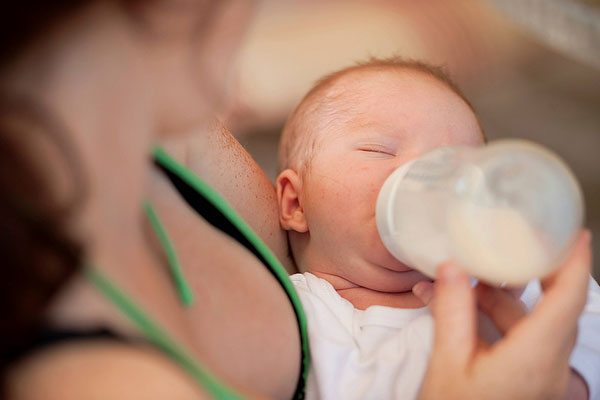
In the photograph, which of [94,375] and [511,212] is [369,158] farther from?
[94,375]

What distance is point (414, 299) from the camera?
4.50ft

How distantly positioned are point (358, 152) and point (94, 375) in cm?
78

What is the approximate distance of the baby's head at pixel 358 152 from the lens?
1370 millimetres

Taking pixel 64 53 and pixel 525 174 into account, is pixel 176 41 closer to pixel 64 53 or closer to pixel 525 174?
pixel 64 53

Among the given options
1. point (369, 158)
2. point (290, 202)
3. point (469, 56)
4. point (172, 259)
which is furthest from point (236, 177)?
point (469, 56)

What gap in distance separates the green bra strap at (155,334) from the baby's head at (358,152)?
569mm

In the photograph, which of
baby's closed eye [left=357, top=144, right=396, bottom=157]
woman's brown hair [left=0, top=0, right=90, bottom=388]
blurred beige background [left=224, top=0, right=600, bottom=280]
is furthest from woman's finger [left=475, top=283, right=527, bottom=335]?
blurred beige background [left=224, top=0, right=600, bottom=280]

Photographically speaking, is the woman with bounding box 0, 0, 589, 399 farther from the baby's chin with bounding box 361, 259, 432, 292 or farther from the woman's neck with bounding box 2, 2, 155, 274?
the baby's chin with bounding box 361, 259, 432, 292

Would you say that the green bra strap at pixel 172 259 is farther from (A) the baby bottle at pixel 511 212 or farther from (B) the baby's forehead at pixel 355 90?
(B) the baby's forehead at pixel 355 90

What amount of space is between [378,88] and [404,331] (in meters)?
0.48

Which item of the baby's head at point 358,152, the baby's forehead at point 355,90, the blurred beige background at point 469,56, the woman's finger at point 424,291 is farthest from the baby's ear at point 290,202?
the blurred beige background at point 469,56

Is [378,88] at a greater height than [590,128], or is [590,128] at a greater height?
[378,88]

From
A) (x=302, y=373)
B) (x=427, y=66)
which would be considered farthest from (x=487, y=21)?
(x=302, y=373)

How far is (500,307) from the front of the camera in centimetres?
113
